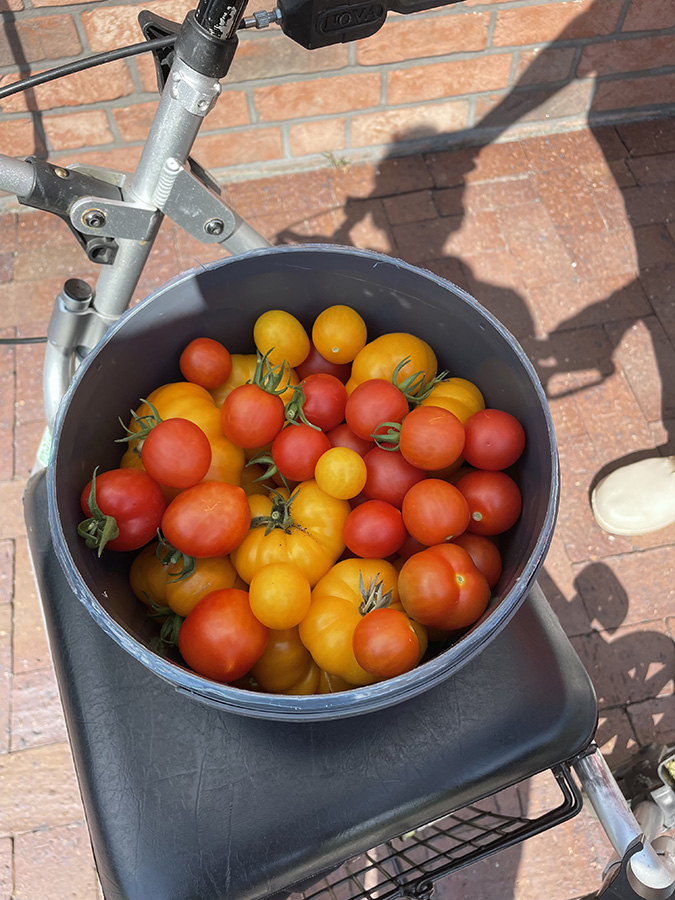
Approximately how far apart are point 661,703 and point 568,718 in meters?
0.89

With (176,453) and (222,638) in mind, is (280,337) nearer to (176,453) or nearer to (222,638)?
(176,453)

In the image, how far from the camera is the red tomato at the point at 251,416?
38.9 inches

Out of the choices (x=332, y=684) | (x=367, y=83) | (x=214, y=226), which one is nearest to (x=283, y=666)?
(x=332, y=684)

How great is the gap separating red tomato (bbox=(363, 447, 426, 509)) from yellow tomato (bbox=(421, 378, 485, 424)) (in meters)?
0.09

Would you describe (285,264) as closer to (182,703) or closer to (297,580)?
(297,580)

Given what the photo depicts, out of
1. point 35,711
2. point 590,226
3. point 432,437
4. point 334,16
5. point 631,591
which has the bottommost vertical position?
point 35,711

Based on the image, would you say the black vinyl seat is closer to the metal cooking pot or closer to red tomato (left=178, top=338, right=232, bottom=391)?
the metal cooking pot

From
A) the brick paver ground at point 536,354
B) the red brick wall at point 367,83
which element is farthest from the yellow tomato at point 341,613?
the red brick wall at point 367,83

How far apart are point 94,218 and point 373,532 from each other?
0.56 metres

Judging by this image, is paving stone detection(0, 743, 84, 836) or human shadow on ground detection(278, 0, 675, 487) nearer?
paving stone detection(0, 743, 84, 836)

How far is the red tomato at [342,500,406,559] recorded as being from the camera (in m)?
0.94

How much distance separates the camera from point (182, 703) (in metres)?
0.94

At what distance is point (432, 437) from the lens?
0.93 m

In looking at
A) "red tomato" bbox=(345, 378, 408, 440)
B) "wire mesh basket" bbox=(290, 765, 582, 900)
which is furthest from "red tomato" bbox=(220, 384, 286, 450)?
"wire mesh basket" bbox=(290, 765, 582, 900)
